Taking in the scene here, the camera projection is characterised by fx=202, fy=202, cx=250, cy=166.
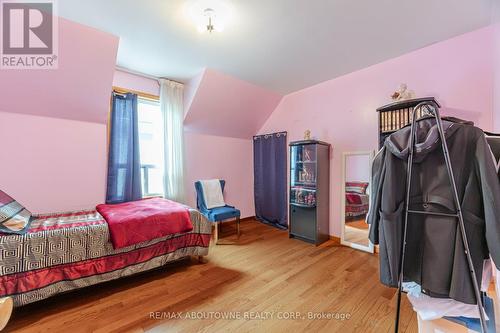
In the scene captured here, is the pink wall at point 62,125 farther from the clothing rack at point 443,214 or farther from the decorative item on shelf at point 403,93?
the decorative item on shelf at point 403,93

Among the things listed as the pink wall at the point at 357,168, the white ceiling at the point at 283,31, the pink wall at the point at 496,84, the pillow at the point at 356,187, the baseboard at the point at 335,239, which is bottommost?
the baseboard at the point at 335,239

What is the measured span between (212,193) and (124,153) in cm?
150

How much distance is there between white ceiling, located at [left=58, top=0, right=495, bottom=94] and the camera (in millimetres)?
1770

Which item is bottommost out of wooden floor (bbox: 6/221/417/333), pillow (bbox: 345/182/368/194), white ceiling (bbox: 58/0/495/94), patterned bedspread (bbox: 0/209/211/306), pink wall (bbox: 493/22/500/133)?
wooden floor (bbox: 6/221/417/333)

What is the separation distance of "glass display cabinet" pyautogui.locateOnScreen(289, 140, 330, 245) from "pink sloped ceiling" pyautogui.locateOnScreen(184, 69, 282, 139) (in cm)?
112

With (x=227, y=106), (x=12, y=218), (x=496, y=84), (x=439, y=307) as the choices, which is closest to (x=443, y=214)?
(x=439, y=307)

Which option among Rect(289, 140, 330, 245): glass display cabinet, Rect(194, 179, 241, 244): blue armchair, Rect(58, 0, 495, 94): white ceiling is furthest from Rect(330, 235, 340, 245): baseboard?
Rect(58, 0, 495, 94): white ceiling

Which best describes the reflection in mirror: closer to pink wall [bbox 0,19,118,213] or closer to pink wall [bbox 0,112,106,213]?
pink wall [bbox 0,19,118,213]

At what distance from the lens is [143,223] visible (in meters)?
2.09

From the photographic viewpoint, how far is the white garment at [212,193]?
3.49 metres

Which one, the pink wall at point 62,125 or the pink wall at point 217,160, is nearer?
the pink wall at point 62,125

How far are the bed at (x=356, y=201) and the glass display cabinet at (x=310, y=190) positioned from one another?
1.06ft

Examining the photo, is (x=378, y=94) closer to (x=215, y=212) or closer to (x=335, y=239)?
(x=335, y=239)

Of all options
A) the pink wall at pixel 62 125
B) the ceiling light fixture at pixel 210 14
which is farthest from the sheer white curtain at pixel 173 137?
the ceiling light fixture at pixel 210 14
